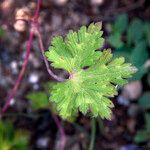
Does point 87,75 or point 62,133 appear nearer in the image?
point 87,75

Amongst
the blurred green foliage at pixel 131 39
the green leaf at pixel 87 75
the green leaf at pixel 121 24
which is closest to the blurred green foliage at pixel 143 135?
the blurred green foliage at pixel 131 39

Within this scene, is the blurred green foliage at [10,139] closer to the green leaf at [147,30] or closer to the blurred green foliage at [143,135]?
the blurred green foliage at [143,135]

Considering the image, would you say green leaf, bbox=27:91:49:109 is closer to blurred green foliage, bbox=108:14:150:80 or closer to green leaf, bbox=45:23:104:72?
blurred green foliage, bbox=108:14:150:80

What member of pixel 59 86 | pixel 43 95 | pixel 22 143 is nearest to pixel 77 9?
pixel 43 95

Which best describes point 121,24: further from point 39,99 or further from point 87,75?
point 87,75

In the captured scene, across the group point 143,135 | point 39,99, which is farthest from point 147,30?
point 39,99
